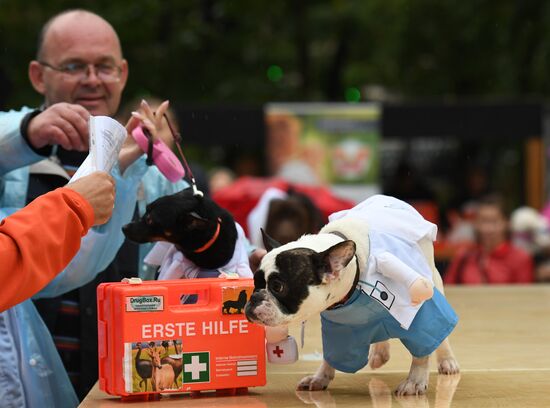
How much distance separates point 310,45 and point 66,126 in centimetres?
1681

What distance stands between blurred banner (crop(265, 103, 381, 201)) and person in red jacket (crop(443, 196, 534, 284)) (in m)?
3.42

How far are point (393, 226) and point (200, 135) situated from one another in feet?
31.1

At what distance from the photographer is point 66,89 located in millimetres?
4234

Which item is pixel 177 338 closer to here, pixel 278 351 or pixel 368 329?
pixel 278 351

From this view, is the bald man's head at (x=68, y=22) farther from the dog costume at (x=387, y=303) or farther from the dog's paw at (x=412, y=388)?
the dog's paw at (x=412, y=388)

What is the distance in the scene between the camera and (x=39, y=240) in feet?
9.53

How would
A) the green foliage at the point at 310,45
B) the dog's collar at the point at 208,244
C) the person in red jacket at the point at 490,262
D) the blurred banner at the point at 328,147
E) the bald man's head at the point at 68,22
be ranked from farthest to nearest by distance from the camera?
the green foliage at the point at 310,45 < the blurred banner at the point at 328,147 < the person in red jacket at the point at 490,262 < the bald man's head at the point at 68,22 < the dog's collar at the point at 208,244

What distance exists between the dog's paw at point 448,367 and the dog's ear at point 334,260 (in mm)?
749

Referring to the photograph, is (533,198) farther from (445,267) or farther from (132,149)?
(132,149)

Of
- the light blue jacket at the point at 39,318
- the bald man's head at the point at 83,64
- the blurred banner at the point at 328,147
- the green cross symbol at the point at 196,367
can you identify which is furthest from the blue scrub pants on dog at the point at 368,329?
the blurred banner at the point at 328,147

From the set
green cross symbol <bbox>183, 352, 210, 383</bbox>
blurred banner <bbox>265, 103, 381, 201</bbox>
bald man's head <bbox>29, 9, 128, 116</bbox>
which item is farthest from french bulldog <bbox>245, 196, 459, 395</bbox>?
blurred banner <bbox>265, 103, 381, 201</bbox>

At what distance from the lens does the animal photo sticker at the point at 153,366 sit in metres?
2.94

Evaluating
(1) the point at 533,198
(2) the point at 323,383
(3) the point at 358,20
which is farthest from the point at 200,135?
(2) the point at 323,383

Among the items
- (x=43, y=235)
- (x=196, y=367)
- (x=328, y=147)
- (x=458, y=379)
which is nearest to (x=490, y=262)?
(x=328, y=147)
